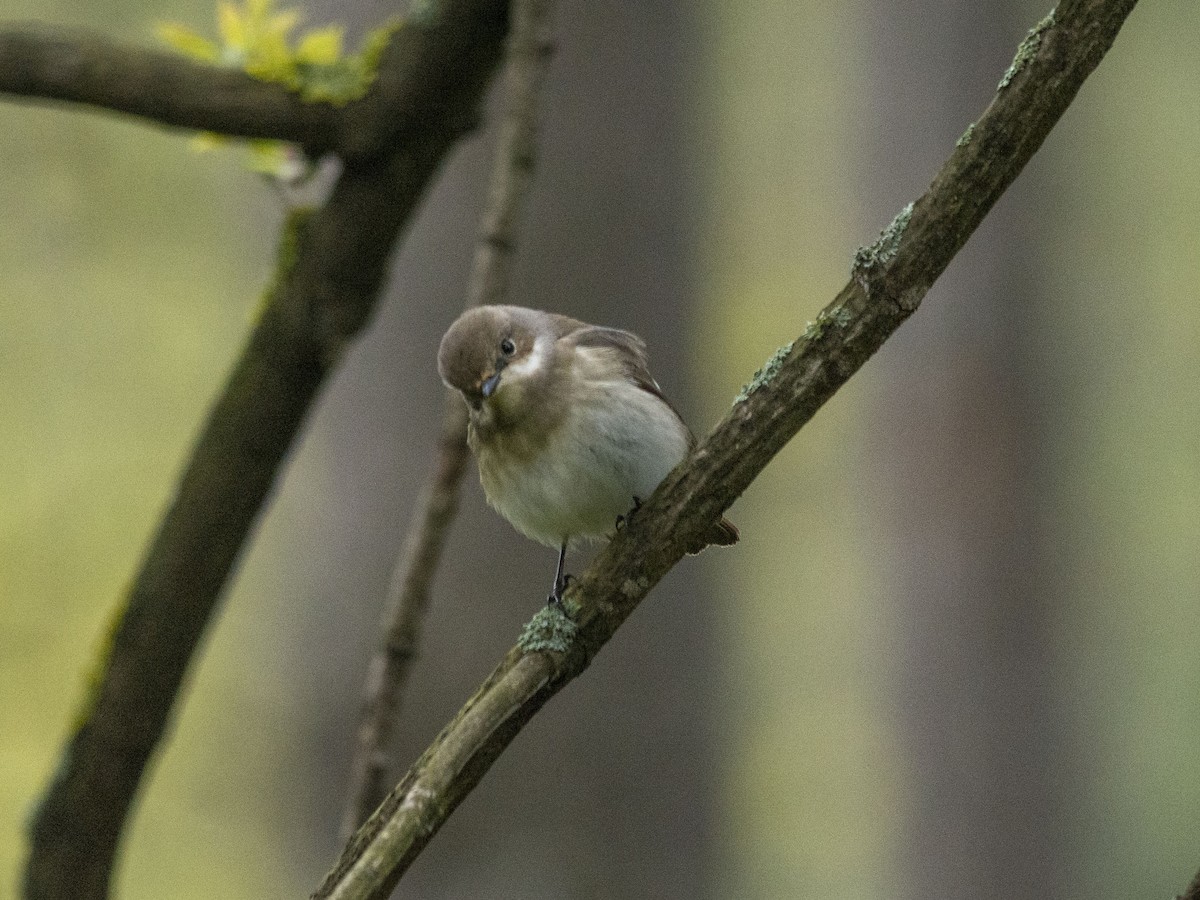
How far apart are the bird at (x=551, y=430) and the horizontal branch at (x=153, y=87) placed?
630 millimetres

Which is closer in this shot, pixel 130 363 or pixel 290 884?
pixel 290 884

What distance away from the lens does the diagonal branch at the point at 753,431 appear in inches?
79.4

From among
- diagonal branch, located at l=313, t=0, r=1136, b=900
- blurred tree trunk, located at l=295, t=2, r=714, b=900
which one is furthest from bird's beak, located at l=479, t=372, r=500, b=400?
blurred tree trunk, located at l=295, t=2, r=714, b=900

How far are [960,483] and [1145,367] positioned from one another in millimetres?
6379

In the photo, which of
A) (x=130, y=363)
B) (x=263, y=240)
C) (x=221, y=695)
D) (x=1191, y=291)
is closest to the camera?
(x=263, y=240)

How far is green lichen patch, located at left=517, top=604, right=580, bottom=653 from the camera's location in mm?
2266

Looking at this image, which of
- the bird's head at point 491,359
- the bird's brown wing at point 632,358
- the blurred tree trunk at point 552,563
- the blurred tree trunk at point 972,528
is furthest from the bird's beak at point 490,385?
the blurred tree trunk at point 972,528

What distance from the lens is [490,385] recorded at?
343cm

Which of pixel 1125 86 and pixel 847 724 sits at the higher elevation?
pixel 1125 86

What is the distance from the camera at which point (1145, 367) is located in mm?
11898

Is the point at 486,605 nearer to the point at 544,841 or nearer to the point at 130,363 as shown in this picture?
the point at 544,841

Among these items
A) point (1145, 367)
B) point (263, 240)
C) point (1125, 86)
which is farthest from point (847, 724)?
point (263, 240)

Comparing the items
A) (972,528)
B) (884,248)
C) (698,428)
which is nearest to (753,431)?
(884,248)

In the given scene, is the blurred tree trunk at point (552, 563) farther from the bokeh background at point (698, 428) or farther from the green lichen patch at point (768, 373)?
the green lichen patch at point (768, 373)
